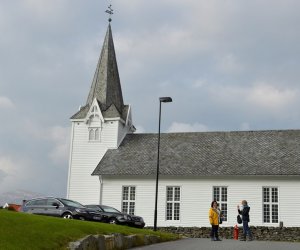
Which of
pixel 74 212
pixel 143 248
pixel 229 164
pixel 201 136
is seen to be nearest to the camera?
pixel 143 248

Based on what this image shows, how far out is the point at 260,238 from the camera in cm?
3025

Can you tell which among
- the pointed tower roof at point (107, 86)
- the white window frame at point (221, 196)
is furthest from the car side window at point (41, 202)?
the pointed tower roof at point (107, 86)

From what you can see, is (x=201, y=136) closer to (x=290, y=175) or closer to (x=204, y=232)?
(x=290, y=175)

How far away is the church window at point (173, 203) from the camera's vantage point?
38.2 m

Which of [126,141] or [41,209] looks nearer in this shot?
[41,209]

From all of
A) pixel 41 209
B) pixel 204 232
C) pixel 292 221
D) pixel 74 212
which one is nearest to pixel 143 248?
pixel 74 212

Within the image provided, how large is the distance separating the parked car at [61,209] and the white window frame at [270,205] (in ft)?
46.1

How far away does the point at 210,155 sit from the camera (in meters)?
39.8

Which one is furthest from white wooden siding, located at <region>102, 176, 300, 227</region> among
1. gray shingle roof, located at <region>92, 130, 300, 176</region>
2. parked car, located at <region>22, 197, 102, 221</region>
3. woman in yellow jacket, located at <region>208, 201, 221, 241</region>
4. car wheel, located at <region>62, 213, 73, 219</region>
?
woman in yellow jacket, located at <region>208, 201, 221, 241</region>

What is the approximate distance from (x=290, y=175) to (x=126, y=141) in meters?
15.2

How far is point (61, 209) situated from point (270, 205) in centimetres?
1643

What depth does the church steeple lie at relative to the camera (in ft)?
153

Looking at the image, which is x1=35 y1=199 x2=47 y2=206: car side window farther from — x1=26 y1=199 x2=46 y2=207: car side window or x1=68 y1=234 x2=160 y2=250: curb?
x1=68 y1=234 x2=160 y2=250: curb

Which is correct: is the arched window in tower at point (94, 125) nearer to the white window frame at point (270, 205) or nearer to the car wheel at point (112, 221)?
the white window frame at point (270, 205)
